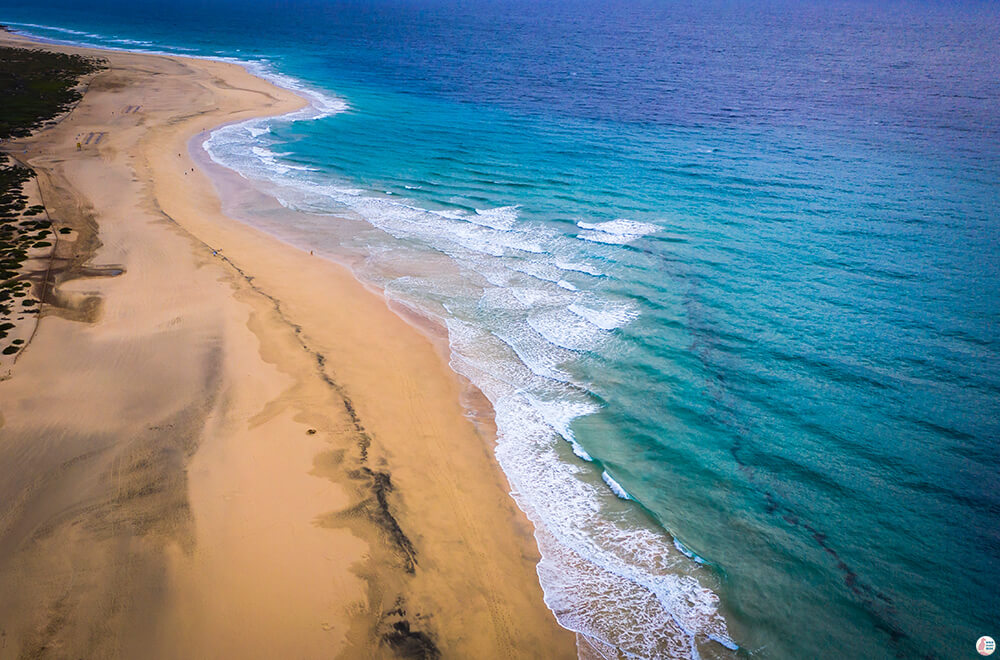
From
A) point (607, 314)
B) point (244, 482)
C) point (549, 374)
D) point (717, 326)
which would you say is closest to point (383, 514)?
point (244, 482)

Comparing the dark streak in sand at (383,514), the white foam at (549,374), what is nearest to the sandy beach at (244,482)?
the dark streak in sand at (383,514)

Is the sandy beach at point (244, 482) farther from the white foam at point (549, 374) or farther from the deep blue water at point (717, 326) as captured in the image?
the deep blue water at point (717, 326)

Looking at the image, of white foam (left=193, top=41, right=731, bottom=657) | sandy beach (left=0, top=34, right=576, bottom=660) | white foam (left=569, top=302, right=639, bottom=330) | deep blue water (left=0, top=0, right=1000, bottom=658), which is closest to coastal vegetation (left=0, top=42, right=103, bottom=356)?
sandy beach (left=0, top=34, right=576, bottom=660)

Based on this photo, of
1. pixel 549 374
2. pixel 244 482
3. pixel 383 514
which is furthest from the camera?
pixel 549 374

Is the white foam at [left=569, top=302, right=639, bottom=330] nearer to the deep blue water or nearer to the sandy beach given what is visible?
the deep blue water

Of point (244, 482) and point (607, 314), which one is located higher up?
point (607, 314)

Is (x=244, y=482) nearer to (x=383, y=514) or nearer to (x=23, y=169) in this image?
(x=383, y=514)

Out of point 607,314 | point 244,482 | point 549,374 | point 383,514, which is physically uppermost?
point 607,314

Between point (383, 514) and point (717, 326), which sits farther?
point (717, 326)
